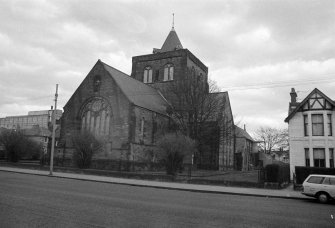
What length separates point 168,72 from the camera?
176 feet

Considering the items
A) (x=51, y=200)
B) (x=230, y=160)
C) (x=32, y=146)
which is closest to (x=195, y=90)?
(x=230, y=160)

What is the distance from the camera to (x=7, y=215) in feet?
28.2

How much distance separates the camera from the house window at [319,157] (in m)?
27.8

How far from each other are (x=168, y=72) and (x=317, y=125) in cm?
2977

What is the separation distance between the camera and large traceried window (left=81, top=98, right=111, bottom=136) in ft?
131

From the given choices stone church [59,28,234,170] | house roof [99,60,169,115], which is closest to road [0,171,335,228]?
stone church [59,28,234,170]

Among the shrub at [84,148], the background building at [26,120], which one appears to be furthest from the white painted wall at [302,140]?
the background building at [26,120]

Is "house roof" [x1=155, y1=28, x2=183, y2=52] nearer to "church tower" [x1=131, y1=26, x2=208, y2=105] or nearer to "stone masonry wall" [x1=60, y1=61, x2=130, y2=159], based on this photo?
"church tower" [x1=131, y1=26, x2=208, y2=105]

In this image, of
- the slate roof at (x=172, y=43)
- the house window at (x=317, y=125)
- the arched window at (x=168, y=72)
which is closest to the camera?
the house window at (x=317, y=125)

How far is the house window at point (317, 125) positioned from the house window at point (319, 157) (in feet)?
4.83

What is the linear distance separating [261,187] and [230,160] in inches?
1237

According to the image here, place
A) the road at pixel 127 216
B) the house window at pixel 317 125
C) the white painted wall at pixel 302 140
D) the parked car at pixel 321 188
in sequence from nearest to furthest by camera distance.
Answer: the road at pixel 127 216, the parked car at pixel 321 188, the white painted wall at pixel 302 140, the house window at pixel 317 125

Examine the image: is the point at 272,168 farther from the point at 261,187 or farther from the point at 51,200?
the point at 51,200

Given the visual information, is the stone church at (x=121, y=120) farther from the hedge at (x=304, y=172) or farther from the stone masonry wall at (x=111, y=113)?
the hedge at (x=304, y=172)
